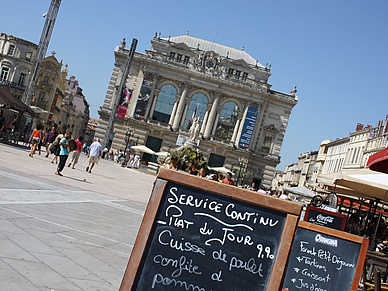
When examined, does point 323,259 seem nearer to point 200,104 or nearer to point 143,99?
point 143,99

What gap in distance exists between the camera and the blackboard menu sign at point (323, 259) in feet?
13.4

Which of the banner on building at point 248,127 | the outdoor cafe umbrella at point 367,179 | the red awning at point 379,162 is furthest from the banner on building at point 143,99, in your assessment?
the red awning at point 379,162

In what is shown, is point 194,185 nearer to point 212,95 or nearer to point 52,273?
point 52,273

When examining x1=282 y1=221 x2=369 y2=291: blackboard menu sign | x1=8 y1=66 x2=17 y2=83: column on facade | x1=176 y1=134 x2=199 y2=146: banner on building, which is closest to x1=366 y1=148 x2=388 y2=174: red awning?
x1=282 y1=221 x2=369 y2=291: blackboard menu sign

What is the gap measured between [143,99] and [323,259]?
159 feet

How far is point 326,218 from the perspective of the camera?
10.3m

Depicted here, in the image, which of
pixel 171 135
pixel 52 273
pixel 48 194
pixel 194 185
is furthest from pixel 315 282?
pixel 171 135

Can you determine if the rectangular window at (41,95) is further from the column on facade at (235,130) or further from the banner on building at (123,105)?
the column on facade at (235,130)

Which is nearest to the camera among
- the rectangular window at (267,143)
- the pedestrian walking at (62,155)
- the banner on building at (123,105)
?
the pedestrian walking at (62,155)

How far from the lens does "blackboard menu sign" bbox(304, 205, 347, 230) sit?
33.5 ft

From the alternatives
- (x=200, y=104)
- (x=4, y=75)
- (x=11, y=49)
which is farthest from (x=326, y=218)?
(x=11, y=49)

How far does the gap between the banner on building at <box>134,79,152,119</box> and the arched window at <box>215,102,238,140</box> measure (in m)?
10.3

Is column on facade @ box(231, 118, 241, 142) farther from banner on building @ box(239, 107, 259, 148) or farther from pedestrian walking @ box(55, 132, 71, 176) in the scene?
pedestrian walking @ box(55, 132, 71, 176)

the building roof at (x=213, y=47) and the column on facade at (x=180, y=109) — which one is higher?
the building roof at (x=213, y=47)
